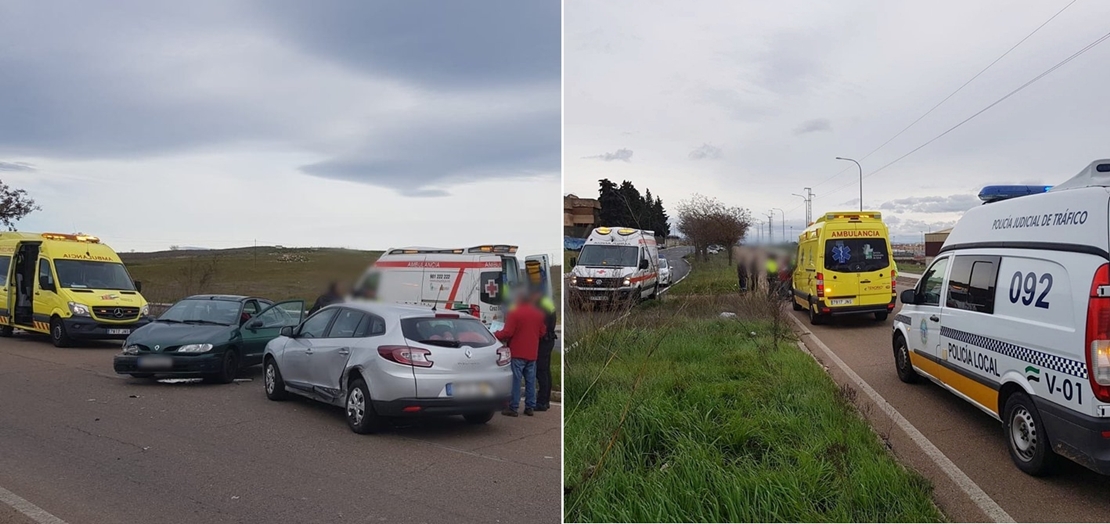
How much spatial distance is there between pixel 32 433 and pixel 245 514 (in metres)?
3.61

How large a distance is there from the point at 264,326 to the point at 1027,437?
1020 cm

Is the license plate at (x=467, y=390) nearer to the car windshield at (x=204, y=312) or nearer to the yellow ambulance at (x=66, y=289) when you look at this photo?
the car windshield at (x=204, y=312)

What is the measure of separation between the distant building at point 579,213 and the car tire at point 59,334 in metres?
14.0

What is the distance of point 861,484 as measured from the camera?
395cm

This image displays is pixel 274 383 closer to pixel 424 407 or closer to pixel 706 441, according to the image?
pixel 424 407

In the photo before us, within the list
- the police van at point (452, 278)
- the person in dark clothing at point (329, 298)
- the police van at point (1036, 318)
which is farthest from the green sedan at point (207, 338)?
the police van at point (1036, 318)

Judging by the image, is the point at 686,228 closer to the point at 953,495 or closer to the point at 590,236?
the point at 590,236

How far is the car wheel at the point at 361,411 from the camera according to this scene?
7.40m

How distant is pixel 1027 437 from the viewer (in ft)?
16.7

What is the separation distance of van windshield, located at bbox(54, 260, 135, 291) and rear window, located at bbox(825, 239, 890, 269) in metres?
13.7

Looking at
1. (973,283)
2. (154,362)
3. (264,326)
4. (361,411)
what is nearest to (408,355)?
(361,411)

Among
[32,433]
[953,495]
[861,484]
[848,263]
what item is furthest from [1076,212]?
[848,263]

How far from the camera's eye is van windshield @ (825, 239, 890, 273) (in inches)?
544

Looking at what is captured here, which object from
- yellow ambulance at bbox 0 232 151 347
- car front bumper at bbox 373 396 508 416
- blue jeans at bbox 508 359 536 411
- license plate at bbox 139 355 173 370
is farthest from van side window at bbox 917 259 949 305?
yellow ambulance at bbox 0 232 151 347
